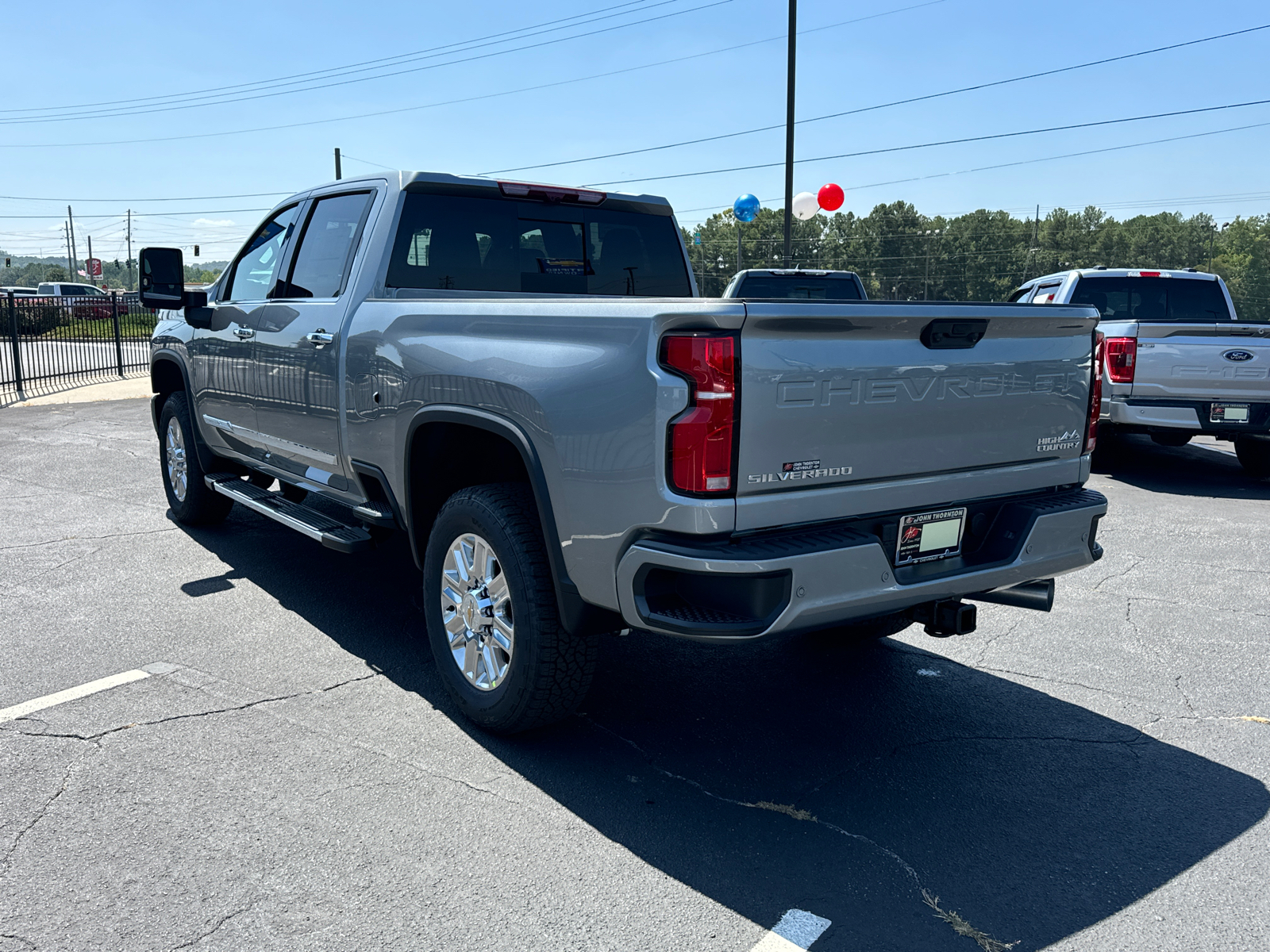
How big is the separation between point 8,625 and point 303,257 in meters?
2.35

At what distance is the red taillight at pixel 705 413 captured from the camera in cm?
275

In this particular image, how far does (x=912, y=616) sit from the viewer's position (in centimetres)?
355

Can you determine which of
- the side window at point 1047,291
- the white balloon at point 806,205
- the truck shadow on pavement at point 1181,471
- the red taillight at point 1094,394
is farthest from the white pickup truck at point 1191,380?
the white balloon at point 806,205

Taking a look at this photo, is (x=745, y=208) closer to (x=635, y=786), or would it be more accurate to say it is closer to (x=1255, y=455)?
(x=1255, y=455)

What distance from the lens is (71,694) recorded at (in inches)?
156

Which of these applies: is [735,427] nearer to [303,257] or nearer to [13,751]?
[13,751]

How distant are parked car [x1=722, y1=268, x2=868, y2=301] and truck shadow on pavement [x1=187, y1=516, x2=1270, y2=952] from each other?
267 inches

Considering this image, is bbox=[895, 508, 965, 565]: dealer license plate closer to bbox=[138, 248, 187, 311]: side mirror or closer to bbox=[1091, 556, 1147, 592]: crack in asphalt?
bbox=[1091, 556, 1147, 592]: crack in asphalt

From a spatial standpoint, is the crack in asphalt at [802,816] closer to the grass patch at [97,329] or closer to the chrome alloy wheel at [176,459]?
the chrome alloy wheel at [176,459]

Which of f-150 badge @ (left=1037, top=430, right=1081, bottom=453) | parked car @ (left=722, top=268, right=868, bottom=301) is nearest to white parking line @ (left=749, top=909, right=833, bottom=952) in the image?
f-150 badge @ (left=1037, top=430, right=1081, bottom=453)

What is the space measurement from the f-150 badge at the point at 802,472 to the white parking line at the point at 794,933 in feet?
3.87

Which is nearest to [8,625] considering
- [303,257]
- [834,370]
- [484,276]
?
[303,257]

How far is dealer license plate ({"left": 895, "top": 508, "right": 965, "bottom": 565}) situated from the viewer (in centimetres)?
321

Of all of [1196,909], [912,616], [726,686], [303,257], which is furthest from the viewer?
[303,257]
